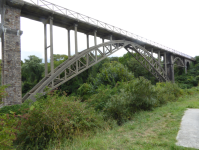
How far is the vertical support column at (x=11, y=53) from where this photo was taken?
9570 mm

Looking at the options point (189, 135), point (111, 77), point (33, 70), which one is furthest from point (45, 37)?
point (33, 70)

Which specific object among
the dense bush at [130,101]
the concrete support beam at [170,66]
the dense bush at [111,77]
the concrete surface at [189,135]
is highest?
the concrete support beam at [170,66]

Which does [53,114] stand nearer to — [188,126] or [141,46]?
[188,126]

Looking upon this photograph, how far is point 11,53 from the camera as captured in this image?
9914mm

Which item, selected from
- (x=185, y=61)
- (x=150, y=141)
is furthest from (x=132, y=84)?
(x=185, y=61)

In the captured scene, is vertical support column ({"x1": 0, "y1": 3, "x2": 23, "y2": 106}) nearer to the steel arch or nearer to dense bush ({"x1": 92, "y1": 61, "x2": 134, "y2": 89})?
the steel arch

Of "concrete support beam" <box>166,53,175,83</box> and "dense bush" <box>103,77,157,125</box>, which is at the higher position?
"concrete support beam" <box>166,53,175,83</box>

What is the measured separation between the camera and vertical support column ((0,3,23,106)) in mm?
Result: 9570

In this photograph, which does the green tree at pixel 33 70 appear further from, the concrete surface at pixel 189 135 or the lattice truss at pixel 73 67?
the concrete surface at pixel 189 135

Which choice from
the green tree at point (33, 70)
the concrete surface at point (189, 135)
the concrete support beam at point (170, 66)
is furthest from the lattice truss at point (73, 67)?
the green tree at point (33, 70)

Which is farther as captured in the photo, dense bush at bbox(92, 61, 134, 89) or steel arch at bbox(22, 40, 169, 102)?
dense bush at bbox(92, 61, 134, 89)

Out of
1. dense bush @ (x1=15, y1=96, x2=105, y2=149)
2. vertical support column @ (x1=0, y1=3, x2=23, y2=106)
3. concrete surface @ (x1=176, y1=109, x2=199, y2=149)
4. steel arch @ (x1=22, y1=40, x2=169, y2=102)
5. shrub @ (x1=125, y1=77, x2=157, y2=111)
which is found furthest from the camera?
steel arch @ (x1=22, y1=40, x2=169, y2=102)

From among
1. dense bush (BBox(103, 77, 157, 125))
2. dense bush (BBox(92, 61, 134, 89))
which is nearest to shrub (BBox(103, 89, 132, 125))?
dense bush (BBox(103, 77, 157, 125))

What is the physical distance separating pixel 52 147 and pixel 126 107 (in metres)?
5.11
